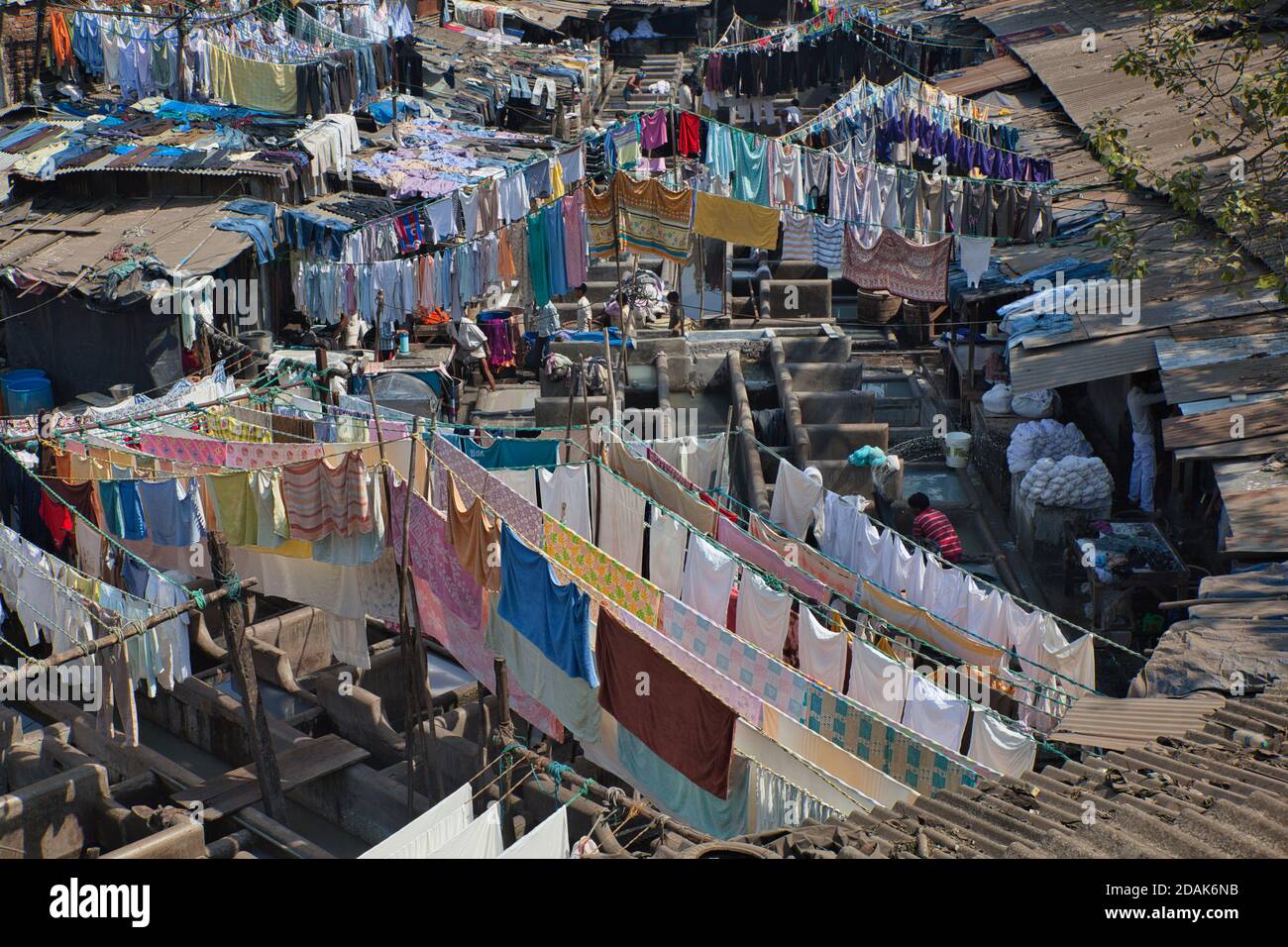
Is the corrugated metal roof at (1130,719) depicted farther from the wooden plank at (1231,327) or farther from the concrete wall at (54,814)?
the concrete wall at (54,814)

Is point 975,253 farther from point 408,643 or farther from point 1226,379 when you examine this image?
point 408,643

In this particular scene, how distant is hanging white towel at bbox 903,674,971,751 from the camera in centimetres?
1020

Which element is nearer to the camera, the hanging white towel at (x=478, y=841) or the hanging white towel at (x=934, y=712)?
the hanging white towel at (x=478, y=841)

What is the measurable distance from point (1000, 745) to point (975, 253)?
10.4 m

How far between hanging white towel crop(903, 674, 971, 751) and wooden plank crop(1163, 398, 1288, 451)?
4084 millimetres

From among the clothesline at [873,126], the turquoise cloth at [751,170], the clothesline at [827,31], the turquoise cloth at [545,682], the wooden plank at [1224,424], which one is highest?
the clothesline at [827,31]

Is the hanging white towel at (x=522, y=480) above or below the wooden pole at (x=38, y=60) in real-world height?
below

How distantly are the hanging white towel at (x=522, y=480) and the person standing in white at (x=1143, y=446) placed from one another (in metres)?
6.97

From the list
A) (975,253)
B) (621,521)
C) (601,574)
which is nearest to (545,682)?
(601,574)

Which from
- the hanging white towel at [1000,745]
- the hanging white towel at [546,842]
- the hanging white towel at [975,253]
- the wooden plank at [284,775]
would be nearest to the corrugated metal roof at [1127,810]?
the hanging white towel at [546,842]

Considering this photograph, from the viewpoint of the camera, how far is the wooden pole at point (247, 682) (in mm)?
10766

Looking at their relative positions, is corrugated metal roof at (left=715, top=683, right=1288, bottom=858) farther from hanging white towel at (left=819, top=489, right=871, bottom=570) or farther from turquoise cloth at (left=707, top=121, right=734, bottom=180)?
turquoise cloth at (left=707, top=121, right=734, bottom=180)

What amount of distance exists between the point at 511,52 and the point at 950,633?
2871 cm
